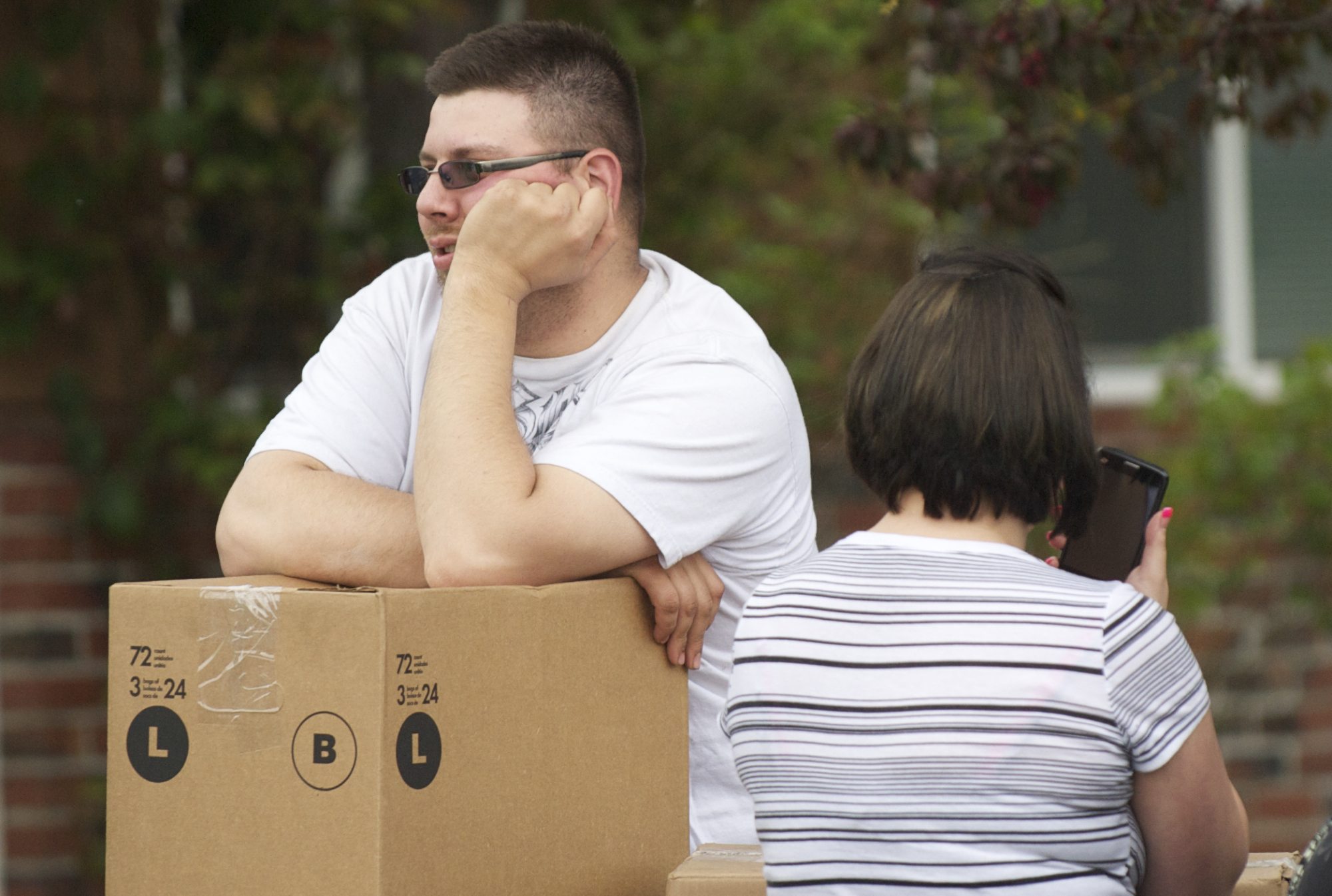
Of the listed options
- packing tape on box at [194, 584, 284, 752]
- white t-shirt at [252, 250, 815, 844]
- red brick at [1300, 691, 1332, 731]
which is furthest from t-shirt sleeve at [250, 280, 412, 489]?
red brick at [1300, 691, 1332, 731]

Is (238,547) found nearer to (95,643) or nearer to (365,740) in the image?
(365,740)

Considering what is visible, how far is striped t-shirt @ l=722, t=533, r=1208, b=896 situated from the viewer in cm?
160

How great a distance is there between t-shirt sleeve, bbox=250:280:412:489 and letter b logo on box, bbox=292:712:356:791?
0.67 metres

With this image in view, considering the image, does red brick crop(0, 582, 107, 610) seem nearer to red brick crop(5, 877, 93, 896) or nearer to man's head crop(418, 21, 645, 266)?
red brick crop(5, 877, 93, 896)

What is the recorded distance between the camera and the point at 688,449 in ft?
6.88

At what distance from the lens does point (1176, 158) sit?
292 centimetres

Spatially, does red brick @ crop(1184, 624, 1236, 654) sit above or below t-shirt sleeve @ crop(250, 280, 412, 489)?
below

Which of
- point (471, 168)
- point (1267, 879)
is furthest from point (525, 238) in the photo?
point (1267, 879)

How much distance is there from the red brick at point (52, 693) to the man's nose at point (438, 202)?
2546 millimetres

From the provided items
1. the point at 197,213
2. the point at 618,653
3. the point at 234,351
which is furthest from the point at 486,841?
the point at 197,213

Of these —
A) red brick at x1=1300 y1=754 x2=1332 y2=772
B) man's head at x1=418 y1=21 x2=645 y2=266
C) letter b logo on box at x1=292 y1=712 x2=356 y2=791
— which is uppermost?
man's head at x1=418 y1=21 x2=645 y2=266

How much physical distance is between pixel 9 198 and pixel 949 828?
3500mm

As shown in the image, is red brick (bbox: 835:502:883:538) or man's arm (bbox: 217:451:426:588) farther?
red brick (bbox: 835:502:883:538)

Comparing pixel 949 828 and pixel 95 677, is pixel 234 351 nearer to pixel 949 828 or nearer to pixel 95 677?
pixel 95 677
